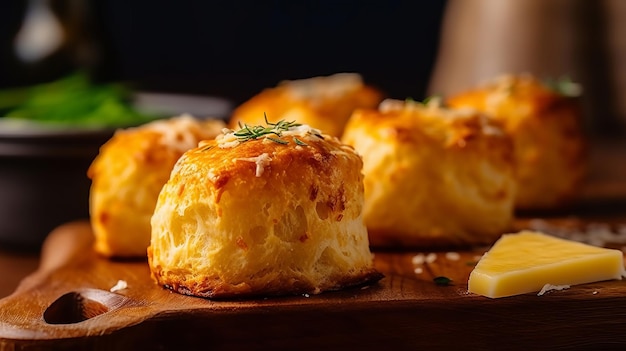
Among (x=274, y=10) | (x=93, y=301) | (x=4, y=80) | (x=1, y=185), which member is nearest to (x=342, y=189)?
(x=93, y=301)

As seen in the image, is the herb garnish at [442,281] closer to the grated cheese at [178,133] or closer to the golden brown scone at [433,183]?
the golden brown scone at [433,183]

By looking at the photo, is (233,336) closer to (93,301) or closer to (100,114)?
(93,301)

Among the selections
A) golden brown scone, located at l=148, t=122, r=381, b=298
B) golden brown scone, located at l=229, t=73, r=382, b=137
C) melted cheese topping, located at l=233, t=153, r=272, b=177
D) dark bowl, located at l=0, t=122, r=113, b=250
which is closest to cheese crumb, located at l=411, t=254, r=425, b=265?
golden brown scone, located at l=148, t=122, r=381, b=298

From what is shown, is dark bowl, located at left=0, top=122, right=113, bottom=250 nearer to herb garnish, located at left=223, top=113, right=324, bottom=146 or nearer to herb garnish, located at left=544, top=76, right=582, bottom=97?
herb garnish, located at left=223, top=113, right=324, bottom=146

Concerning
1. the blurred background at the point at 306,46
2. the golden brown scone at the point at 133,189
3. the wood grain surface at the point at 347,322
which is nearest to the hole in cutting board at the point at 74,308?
the wood grain surface at the point at 347,322

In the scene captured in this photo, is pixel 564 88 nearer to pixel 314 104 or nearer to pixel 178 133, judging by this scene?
pixel 314 104
